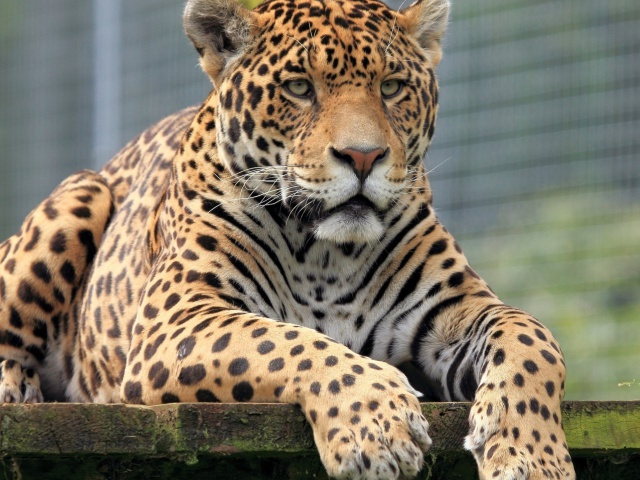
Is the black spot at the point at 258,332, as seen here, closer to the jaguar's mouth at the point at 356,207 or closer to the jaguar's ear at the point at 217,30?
the jaguar's mouth at the point at 356,207

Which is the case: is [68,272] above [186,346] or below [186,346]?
below

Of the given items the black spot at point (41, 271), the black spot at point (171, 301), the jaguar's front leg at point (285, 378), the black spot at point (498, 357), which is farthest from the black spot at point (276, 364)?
the black spot at point (41, 271)

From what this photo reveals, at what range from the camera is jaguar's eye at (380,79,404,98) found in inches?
252

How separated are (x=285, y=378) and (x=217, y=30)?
214 cm

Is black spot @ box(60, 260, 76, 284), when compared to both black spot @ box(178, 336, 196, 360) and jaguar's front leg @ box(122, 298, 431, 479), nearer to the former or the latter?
jaguar's front leg @ box(122, 298, 431, 479)

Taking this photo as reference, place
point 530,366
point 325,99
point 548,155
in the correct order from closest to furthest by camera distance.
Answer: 1. point 530,366
2. point 325,99
3. point 548,155

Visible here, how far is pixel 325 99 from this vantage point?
6.24 m

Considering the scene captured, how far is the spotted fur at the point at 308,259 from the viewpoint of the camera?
5.39 meters

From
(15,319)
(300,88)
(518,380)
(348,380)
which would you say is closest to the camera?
(348,380)

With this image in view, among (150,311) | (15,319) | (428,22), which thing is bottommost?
(15,319)

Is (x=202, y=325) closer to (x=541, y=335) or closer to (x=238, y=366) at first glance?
(x=238, y=366)

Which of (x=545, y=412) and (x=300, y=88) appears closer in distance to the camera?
(x=545, y=412)

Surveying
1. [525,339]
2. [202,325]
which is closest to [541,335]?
[525,339]

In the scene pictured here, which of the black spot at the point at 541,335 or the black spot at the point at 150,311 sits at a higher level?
the black spot at the point at 541,335
